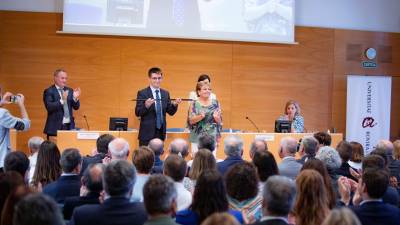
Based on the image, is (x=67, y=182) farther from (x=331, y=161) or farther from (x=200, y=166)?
(x=331, y=161)

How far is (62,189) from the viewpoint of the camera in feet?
12.3

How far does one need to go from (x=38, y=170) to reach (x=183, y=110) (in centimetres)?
471

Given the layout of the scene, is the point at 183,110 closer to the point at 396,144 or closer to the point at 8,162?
the point at 396,144

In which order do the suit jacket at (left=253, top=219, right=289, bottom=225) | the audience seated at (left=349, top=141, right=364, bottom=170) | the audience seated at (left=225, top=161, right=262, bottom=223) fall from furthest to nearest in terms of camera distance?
1. the audience seated at (left=349, top=141, right=364, bottom=170)
2. the audience seated at (left=225, top=161, right=262, bottom=223)
3. the suit jacket at (left=253, top=219, right=289, bottom=225)

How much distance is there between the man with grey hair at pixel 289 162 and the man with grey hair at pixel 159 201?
6.86ft

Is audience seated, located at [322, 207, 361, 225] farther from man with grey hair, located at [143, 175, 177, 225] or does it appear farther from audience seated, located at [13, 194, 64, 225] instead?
audience seated, located at [13, 194, 64, 225]

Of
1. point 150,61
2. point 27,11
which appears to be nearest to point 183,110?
point 150,61

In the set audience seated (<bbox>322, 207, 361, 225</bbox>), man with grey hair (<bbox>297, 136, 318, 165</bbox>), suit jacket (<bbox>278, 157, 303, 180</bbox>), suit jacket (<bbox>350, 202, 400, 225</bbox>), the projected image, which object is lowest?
suit jacket (<bbox>350, 202, 400, 225</bbox>)

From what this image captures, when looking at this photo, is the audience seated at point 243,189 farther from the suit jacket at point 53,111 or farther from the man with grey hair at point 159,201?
the suit jacket at point 53,111

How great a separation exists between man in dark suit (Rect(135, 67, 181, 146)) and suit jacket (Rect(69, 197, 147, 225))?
3.70m

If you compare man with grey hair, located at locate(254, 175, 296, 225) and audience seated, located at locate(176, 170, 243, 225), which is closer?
man with grey hair, located at locate(254, 175, 296, 225)

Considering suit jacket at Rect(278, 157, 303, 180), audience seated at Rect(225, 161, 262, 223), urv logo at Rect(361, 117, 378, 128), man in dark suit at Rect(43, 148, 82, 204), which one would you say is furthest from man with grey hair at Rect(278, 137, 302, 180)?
urv logo at Rect(361, 117, 378, 128)

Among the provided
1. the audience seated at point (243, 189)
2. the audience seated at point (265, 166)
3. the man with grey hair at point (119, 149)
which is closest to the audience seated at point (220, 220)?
the audience seated at point (243, 189)

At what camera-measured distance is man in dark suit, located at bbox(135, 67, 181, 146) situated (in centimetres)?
671
